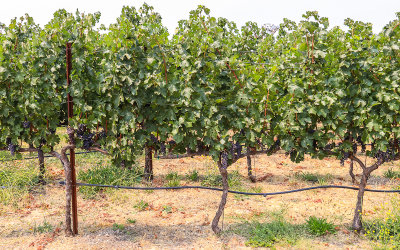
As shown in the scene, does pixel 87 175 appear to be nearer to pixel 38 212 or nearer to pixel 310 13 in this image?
pixel 38 212

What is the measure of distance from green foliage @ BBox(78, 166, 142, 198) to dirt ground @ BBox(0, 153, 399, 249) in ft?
0.72

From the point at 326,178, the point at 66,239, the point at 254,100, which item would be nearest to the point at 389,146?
Result: the point at 254,100

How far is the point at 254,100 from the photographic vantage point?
5.39m

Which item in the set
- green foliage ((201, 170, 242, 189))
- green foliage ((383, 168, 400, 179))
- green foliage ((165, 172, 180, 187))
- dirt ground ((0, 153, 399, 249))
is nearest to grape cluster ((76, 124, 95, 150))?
dirt ground ((0, 153, 399, 249))

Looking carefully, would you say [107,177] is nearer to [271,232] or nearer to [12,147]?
Result: [12,147]

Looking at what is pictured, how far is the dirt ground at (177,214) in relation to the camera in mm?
5336

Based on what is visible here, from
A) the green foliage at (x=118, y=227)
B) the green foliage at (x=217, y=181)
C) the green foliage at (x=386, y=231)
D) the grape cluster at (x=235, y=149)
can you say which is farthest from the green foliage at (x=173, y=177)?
the green foliage at (x=386, y=231)

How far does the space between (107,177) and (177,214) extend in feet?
6.76

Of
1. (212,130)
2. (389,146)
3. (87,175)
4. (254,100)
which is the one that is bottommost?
(87,175)

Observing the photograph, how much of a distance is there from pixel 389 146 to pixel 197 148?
2.96 m

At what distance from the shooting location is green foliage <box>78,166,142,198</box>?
7398 millimetres

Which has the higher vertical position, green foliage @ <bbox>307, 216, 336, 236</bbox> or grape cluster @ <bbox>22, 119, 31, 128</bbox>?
grape cluster @ <bbox>22, 119, 31, 128</bbox>

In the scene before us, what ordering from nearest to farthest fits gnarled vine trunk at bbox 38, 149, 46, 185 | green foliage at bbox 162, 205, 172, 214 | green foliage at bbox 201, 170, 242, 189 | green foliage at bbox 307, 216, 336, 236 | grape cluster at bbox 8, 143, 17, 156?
grape cluster at bbox 8, 143, 17, 156
green foliage at bbox 307, 216, 336, 236
green foliage at bbox 162, 205, 172, 214
gnarled vine trunk at bbox 38, 149, 46, 185
green foliage at bbox 201, 170, 242, 189

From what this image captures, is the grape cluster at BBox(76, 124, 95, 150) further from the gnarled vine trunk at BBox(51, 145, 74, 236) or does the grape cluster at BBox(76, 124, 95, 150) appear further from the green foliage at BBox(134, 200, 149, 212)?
the green foliage at BBox(134, 200, 149, 212)
